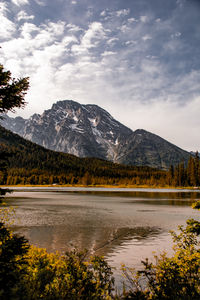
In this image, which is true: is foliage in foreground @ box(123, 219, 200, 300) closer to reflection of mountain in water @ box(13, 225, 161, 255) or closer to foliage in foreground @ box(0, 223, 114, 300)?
foliage in foreground @ box(0, 223, 114, 300)

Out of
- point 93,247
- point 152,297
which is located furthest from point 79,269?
point 93,247

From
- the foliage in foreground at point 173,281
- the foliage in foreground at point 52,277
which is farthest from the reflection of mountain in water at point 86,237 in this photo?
the foliage in foreground at point 173,281

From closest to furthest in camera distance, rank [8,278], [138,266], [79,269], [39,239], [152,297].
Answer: [8,278], [152,297], [79,269], [138,266], [39,239]

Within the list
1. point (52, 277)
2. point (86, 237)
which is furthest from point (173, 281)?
point (86, 237)

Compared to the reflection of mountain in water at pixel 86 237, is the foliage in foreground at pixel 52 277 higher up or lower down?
higher up

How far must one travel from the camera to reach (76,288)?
757cm

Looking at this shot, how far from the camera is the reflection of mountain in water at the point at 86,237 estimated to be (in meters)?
18.8

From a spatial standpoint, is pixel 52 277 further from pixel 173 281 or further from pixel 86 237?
pixel 86 237

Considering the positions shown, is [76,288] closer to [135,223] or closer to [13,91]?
[13,91]

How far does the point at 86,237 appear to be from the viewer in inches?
882

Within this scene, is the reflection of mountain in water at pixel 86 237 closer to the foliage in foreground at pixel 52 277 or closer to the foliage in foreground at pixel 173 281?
the foliage in foreground at pixel 52 277

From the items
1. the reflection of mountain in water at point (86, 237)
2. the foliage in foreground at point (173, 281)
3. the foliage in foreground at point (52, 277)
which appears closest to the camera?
the foliage in foreground at point (173, 281)

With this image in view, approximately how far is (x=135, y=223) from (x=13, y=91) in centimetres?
2572

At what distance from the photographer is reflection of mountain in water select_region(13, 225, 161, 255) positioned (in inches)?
738
